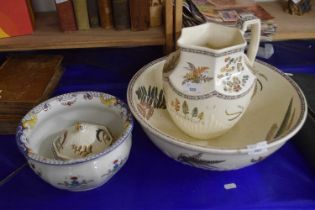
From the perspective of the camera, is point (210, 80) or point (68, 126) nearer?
point (210, 80)

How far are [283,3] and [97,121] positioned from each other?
0.55 meters

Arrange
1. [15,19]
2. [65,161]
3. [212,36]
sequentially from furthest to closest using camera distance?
[15,19] → [212,36] → [65,161]

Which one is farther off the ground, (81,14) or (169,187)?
(81,14)

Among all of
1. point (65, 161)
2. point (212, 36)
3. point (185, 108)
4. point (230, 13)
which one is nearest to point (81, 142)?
point (65, 161)

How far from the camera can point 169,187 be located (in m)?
0.54

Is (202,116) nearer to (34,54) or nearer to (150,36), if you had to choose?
(150,36)

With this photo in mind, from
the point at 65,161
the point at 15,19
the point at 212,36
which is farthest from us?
the point at 15,19

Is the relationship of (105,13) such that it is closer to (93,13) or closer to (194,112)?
(93,13)

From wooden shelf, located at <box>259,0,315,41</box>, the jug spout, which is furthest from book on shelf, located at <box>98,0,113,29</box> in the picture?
wooden shelf, located at <box>259,0,315,41</box>

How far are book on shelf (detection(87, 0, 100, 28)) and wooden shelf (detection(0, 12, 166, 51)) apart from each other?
1 centimetres

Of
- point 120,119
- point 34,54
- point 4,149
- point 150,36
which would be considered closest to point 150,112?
point 120,119

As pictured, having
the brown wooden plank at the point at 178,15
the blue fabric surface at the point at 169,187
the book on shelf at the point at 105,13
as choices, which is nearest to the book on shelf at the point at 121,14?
the book on shelf at the point at 105,13

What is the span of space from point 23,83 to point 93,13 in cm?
21

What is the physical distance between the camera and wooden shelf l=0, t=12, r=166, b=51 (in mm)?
669
